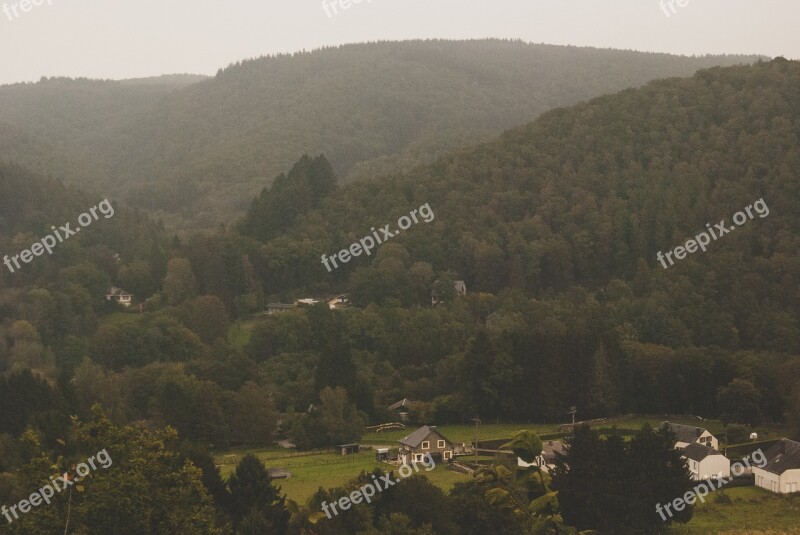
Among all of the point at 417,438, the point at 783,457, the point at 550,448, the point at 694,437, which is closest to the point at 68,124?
the point at 417,438

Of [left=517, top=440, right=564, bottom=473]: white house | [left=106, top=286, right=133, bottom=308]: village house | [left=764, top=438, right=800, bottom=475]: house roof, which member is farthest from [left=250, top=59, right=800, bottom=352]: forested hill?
[left=764, top=438, right=800, bottom=475]: house roof

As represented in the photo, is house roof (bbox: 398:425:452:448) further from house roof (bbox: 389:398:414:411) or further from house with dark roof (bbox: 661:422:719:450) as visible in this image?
house with dark roof (bbox: 661:422:719:450)

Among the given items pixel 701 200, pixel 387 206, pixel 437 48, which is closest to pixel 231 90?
pixel 437 48

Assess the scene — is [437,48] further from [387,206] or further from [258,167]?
[387,206]

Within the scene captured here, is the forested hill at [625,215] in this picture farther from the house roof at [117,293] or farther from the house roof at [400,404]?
the house roof at [400,404]

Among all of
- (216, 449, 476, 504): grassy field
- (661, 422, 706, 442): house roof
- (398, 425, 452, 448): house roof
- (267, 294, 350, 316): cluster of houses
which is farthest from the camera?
(267, 294, 350, 316): cluster of houses

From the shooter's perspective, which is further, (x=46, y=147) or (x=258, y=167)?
(x=46, y=147)

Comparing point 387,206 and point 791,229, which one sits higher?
point 387,206

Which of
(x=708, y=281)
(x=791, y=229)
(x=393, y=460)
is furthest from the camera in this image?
(x=791, y=229)

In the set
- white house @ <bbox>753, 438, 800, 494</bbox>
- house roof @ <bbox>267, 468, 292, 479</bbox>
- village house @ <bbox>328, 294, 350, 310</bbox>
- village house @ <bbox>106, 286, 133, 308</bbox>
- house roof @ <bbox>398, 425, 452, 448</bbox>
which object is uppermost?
village house @ <bbox>106, 286, 133, 308</bbox>
